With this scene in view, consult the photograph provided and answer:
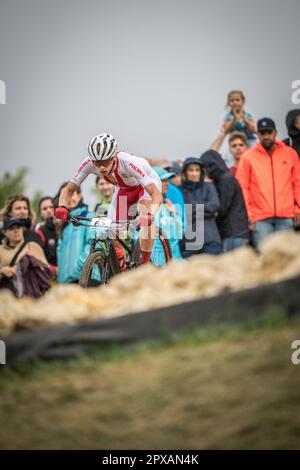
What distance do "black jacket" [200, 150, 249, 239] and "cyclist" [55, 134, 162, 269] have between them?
1.69m

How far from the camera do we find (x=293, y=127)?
44.3 ft

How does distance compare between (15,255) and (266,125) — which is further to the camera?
(266,125)

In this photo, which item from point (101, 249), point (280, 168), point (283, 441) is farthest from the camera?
point (280, 168)

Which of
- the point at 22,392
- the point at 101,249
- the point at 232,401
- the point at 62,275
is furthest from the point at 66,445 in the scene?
the point at 62,275

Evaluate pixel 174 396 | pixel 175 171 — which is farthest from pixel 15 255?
pixel 174 396

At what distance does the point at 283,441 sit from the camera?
6.19 m

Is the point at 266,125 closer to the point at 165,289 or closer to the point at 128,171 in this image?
the point at 128,171

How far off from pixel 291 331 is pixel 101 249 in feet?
16.3

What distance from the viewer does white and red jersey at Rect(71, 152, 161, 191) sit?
436 inches

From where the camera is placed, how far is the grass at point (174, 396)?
6184 millimetres

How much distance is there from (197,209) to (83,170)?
7.37 ft

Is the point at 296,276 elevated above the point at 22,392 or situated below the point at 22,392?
above

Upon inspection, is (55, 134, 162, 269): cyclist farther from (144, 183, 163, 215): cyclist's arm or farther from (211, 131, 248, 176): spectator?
(211, 131, 248, 176): spectator
